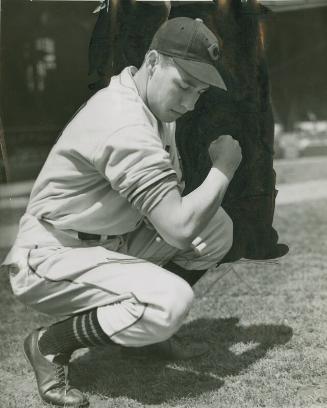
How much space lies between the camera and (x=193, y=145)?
275 centimetres

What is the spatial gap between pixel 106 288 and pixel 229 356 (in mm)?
764

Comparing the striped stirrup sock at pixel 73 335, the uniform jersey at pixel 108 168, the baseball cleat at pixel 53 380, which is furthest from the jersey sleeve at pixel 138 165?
the baseball cleat at pixel 53 380

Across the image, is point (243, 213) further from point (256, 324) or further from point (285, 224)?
point (285, 224)

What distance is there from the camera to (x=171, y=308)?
228 centimetres

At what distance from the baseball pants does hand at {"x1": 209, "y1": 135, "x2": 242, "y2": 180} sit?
0.41 metres

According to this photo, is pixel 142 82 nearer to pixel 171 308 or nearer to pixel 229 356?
pixel 171 308

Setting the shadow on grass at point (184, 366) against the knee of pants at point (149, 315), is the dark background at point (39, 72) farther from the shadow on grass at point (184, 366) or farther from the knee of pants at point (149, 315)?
the shadow on grass at point (184, 366)

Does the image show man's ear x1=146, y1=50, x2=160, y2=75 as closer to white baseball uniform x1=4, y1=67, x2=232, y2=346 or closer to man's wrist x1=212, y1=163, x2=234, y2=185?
white baseball uniform x1=4, y1=67, x2=232, y2=346

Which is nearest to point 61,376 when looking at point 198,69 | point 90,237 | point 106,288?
point 106,288

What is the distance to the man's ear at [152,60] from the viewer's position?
2.30 metres

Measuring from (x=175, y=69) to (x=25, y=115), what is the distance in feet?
1.83

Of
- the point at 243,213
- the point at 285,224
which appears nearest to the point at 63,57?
the point at 243,213

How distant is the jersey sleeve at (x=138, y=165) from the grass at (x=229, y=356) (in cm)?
76

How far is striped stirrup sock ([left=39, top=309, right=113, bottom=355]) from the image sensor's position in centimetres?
237
